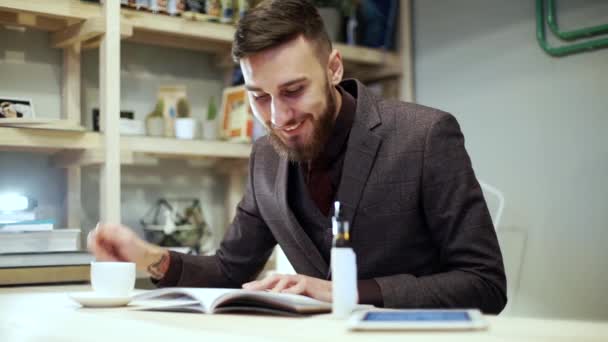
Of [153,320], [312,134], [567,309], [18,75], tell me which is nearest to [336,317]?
[153,320]

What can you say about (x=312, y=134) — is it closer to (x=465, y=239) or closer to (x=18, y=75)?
(x=465, y=239)

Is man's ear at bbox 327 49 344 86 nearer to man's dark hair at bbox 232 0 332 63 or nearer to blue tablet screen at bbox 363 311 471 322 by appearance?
man's dark hair at bbox 232 0 332 63

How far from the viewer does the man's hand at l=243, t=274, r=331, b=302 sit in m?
1.15

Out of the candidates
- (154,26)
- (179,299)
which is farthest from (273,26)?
(154,26)

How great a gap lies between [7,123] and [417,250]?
4.40 ft

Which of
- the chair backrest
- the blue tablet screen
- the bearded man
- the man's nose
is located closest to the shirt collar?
the bearded man

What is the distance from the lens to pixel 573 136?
254 cm

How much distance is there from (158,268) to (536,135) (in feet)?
5.28

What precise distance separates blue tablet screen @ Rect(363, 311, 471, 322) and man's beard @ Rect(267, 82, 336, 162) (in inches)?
28.2

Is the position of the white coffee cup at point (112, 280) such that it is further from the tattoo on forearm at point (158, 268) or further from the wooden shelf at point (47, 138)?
the wooden shelf at point (47, 138)

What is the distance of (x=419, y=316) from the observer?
86 cm

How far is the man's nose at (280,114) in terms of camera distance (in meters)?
1.52

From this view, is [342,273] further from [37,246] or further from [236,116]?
[236,116]

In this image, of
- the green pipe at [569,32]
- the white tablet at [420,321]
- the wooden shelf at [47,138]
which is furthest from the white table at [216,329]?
the green pipe at [569,32]
